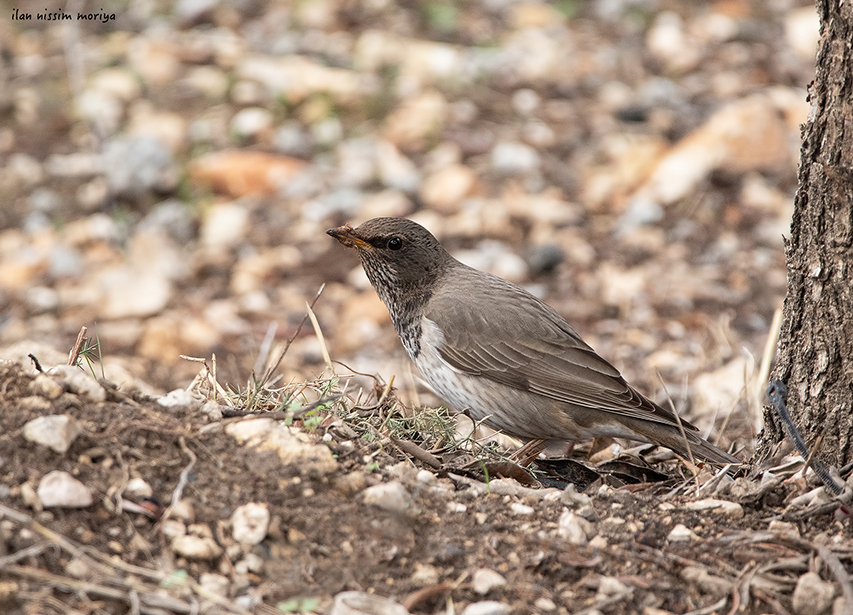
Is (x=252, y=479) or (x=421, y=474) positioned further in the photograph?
(x=421, y=474)

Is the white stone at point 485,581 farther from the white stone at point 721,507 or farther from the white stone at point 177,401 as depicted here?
the white stone at point 177,401

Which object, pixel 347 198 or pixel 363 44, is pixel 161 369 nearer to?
pixel 347 198

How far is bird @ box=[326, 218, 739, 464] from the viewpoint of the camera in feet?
17.9

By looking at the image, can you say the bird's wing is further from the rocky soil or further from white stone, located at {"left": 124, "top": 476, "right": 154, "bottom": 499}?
white stone, located at {"left": 124, "top": 476, "right": 154, "bottom": 499}

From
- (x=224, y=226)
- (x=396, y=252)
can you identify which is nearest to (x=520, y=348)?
(x=396, y=252)

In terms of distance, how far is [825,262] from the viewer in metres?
3.79

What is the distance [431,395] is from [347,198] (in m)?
2.69

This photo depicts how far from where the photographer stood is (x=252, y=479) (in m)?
3.37

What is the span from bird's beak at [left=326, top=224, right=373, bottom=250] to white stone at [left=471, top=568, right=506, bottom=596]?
3077mm

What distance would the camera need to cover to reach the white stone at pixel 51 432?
3227 mm

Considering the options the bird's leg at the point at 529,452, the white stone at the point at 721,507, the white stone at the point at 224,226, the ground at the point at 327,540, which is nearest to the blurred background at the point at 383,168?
the white stone at the point at 224,226

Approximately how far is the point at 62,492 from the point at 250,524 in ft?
1.88

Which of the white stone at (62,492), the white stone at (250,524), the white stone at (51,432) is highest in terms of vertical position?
the white stone at (51,432)

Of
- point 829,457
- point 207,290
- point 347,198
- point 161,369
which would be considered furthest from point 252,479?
point 347,198
